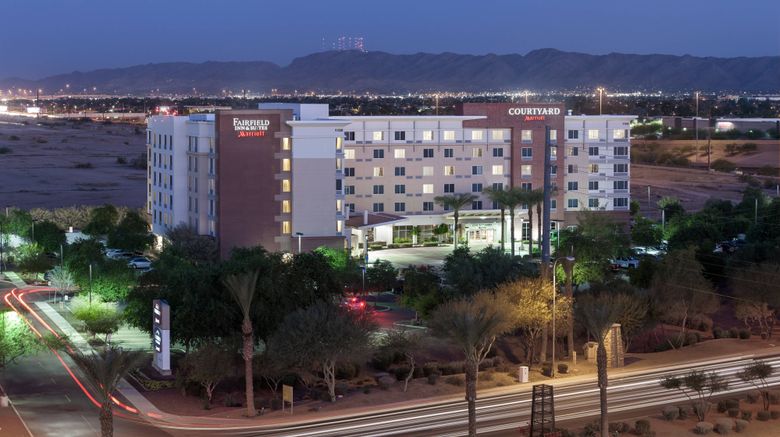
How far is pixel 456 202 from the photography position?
274ft

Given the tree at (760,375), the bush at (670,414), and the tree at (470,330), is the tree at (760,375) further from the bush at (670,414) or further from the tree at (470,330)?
the tree at (470,330)

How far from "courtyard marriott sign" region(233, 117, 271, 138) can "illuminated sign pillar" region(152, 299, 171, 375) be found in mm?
28782

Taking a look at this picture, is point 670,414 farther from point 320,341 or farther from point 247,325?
point 247,325

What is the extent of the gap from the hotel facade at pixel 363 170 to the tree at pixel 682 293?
24.8 metres

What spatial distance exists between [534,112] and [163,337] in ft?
163

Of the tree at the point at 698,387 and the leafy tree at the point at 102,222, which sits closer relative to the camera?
the tree at the point at 698,387

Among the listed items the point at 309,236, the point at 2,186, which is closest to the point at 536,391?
the point at 309,236

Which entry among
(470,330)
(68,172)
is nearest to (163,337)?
(470,330)

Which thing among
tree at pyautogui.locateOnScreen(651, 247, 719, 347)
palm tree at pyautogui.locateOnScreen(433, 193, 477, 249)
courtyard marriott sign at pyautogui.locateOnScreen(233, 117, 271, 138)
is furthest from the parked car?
tree at pyautogui.locateOnScreen(651, 247, 719, 347)

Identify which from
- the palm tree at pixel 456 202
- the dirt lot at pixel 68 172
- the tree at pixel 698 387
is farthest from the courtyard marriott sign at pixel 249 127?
the dirt lot at pixel 68 172

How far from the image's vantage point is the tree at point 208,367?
41.1m

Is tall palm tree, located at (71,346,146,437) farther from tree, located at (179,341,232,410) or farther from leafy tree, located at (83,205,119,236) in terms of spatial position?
leafy tree, located at (83,205,119,236)

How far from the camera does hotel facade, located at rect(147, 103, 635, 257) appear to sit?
243 feet

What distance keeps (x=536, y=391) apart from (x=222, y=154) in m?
40.3
